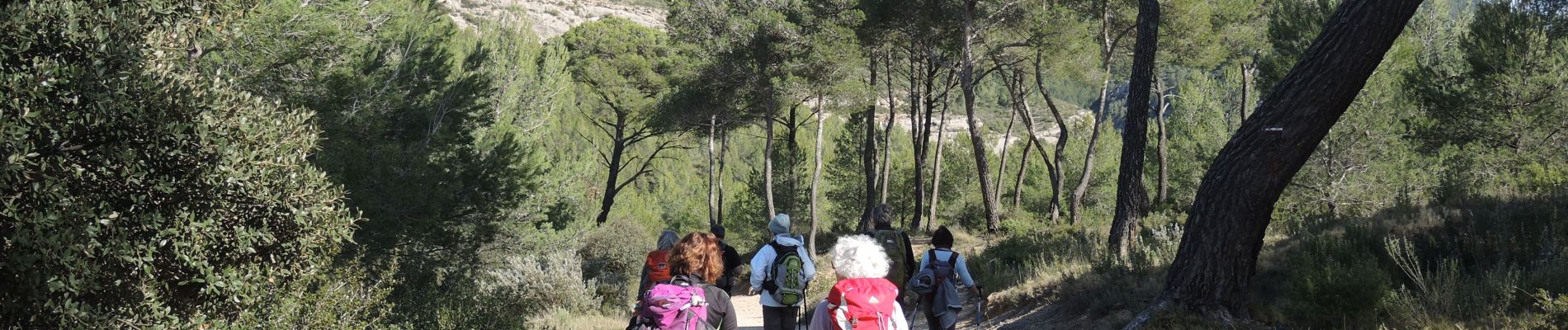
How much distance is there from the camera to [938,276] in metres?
6.20

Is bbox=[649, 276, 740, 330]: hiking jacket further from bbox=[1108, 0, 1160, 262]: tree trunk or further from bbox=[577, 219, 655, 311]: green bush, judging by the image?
bbox=[577, 219, 655, 311]: green bush

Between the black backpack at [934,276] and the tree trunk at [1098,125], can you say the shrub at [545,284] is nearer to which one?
the tree trunk at [1098,125]

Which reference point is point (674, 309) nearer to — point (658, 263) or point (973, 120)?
point (658, 263)

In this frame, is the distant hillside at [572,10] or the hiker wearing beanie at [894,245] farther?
the distant hillside at [572,10]

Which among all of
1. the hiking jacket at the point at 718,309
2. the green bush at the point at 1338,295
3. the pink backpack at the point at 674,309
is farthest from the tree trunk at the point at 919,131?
the pink backpack at the point at 674,309

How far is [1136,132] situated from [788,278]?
5797 millimetres

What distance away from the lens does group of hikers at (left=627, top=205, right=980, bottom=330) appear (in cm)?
421

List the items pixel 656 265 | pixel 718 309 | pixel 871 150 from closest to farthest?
1. pixel 718 309
2. pixel 656 265
3. pixel 871 150

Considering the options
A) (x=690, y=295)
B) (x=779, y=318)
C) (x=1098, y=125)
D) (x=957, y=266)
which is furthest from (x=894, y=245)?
(x=1098, y=125)

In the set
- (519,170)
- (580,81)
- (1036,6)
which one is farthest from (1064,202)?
(519,170)

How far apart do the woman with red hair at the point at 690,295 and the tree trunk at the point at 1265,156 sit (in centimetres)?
401

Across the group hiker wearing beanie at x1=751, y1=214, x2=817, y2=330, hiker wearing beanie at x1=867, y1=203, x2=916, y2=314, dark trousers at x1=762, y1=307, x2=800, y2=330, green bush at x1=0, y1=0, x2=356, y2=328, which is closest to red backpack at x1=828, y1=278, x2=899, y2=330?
hiker wearing beanie at x1=751, y1=214, x2=817, y2=330

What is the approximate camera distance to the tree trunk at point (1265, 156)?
6211 millimetres

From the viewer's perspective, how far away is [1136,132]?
10023 mm
